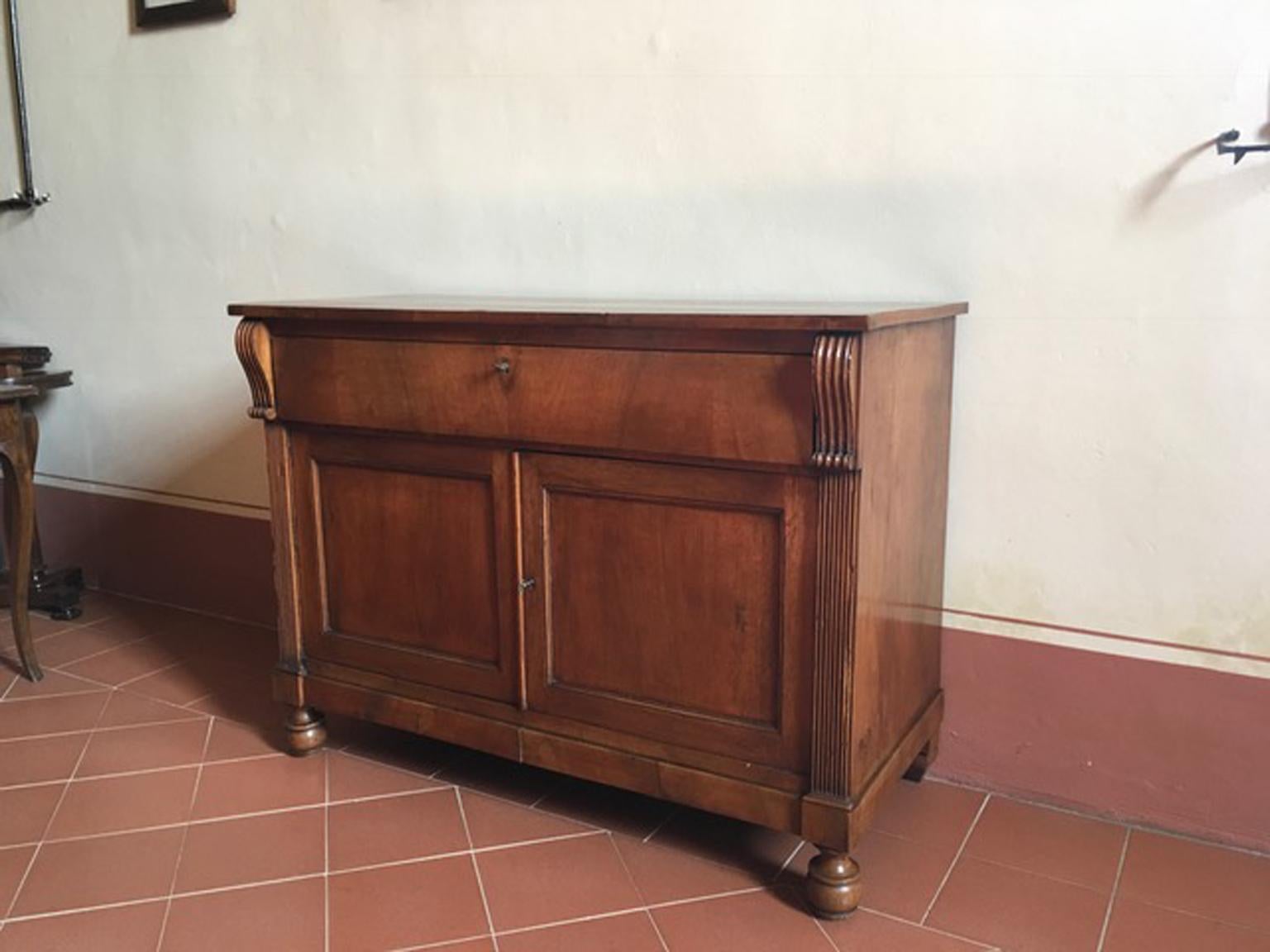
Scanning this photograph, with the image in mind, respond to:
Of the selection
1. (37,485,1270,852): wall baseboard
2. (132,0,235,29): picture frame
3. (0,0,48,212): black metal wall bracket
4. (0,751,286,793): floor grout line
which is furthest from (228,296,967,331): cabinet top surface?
(0,0,48,212): black metal wall bracket

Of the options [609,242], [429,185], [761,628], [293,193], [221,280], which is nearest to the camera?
[761,628]

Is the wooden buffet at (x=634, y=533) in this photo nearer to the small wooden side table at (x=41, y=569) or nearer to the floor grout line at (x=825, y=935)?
the floor grout line at (x=825, y=935)

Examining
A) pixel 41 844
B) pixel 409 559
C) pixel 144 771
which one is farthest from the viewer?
pixel 144 771

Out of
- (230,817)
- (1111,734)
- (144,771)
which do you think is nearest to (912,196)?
(1111,734)

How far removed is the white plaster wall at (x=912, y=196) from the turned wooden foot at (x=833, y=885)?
0.66 m

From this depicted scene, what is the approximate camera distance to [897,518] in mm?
1977

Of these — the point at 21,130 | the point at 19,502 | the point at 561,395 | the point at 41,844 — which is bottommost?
the point at 41,844

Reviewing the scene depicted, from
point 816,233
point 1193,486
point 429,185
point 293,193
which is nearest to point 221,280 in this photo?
point 293,193

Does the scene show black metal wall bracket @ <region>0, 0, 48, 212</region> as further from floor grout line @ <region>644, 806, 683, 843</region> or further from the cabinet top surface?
floor grout line @ <region>644, 806, 683, 843</region>

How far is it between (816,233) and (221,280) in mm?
1838

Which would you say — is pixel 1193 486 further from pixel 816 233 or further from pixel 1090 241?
pixel 816 233

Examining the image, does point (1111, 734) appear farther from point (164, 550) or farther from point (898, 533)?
point (164, 550)

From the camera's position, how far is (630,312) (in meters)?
1.88

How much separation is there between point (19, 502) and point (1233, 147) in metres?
2.87
